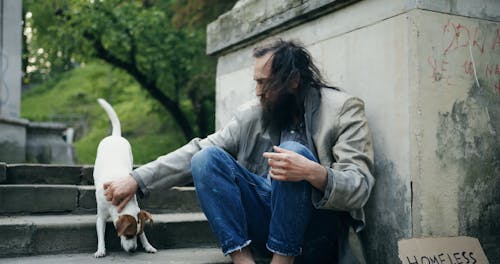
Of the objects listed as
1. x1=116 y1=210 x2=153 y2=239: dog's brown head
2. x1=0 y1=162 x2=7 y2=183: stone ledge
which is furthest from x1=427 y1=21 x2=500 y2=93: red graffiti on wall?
x1=0 y1=162 x2=7 y2=183: stone ledge

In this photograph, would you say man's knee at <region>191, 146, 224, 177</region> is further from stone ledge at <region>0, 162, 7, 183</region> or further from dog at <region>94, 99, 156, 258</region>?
stone ledge at <region>0, 162, 7, 183</region>

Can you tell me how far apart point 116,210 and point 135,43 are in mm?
11938

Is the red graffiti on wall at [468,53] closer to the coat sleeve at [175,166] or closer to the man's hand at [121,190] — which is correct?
the coat sleeve at [175,166]

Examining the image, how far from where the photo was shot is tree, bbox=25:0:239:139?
1348 cm

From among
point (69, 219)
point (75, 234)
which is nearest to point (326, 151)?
point (75, 234)

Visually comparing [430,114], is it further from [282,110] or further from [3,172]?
[3,172]

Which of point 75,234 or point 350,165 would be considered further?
point 75,234

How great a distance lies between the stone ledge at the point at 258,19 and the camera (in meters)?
3.38

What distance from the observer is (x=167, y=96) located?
15.4 metres

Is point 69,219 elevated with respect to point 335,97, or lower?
lower

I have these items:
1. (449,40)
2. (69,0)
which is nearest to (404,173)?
(449,40)

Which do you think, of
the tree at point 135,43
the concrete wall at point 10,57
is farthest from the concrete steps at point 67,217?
the tree at point 135,43

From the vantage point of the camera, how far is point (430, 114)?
8.65 feet

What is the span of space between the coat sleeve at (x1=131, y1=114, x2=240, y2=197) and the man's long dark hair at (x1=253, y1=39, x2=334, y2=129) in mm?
285
